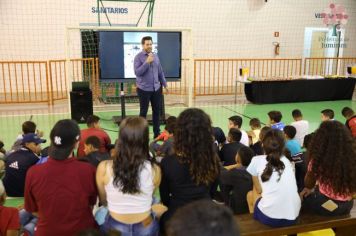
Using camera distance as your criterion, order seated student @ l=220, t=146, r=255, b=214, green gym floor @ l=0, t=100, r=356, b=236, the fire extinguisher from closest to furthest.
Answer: seated student @ l=220, t=146, r=255, b=214 < green gym floor @ l=0, t=100, r=356, b=236 < the fire extinguisher

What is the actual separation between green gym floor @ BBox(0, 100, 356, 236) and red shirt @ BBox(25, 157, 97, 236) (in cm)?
459

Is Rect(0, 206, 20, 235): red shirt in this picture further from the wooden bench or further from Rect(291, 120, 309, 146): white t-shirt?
Rect(291, 120, 309, 146): white t-shirt

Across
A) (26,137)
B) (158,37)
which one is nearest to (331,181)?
(26,137)

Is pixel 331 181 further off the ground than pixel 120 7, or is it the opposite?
pixel 120 7

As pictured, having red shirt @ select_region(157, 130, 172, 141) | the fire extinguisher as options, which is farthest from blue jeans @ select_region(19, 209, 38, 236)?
the fire extinguisher

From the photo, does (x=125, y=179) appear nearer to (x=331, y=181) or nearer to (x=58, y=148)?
(x=58, y=148)

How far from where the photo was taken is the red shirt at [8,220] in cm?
261

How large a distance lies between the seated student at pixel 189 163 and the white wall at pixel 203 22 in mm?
10165

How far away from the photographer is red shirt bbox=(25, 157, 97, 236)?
2520 mm

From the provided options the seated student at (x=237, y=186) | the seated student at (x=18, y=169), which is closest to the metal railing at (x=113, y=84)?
the seated student at (x=18, y=169)

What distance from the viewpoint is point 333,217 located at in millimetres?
3256

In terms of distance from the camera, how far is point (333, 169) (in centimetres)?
320

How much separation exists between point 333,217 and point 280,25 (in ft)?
39.2

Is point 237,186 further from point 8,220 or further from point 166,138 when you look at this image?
point 8,220
